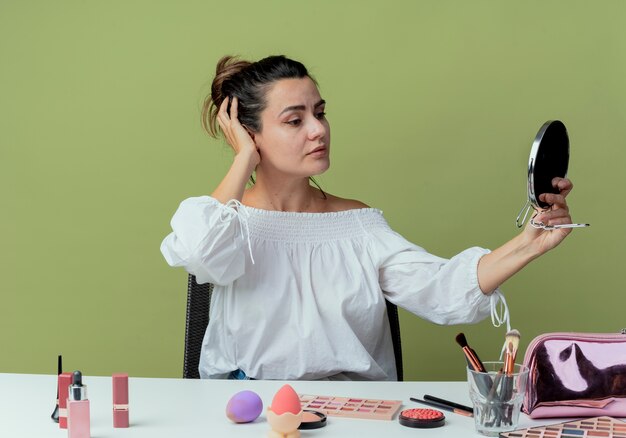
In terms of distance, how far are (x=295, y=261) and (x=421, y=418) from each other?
0.78 meters

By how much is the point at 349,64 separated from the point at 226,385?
1.23 m

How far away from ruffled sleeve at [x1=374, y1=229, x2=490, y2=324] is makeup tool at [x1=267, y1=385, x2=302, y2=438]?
768 millimetres

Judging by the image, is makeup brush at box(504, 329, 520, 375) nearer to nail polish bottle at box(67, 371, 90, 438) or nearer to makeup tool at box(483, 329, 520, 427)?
makeup tool at box(483, 329, 520, 427)

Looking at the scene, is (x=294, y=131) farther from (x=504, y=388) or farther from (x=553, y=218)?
(x=504, y=388)

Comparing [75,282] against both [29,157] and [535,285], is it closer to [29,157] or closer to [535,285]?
[29,157]

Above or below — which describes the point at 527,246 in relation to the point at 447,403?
above

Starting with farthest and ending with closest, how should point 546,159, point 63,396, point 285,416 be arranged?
point 546,159 → point 63,396 → point 285,416

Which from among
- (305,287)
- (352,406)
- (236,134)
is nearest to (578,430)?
(352,406)

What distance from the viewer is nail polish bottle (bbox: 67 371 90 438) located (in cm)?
132

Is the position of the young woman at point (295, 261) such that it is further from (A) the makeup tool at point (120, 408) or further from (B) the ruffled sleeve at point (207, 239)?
(A) the makeup tool at point (120, 408)

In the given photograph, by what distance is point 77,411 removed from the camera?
4.33ft

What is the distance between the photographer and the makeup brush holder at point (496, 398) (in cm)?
134

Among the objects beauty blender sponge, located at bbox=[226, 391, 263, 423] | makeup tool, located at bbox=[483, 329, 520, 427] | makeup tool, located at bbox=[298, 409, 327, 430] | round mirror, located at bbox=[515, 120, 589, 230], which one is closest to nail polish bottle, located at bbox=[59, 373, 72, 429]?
beauty blender sponge, located at bbox=[226, 391, 263, 423]

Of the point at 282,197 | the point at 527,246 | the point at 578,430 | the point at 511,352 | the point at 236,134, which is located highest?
the point at 236,134
